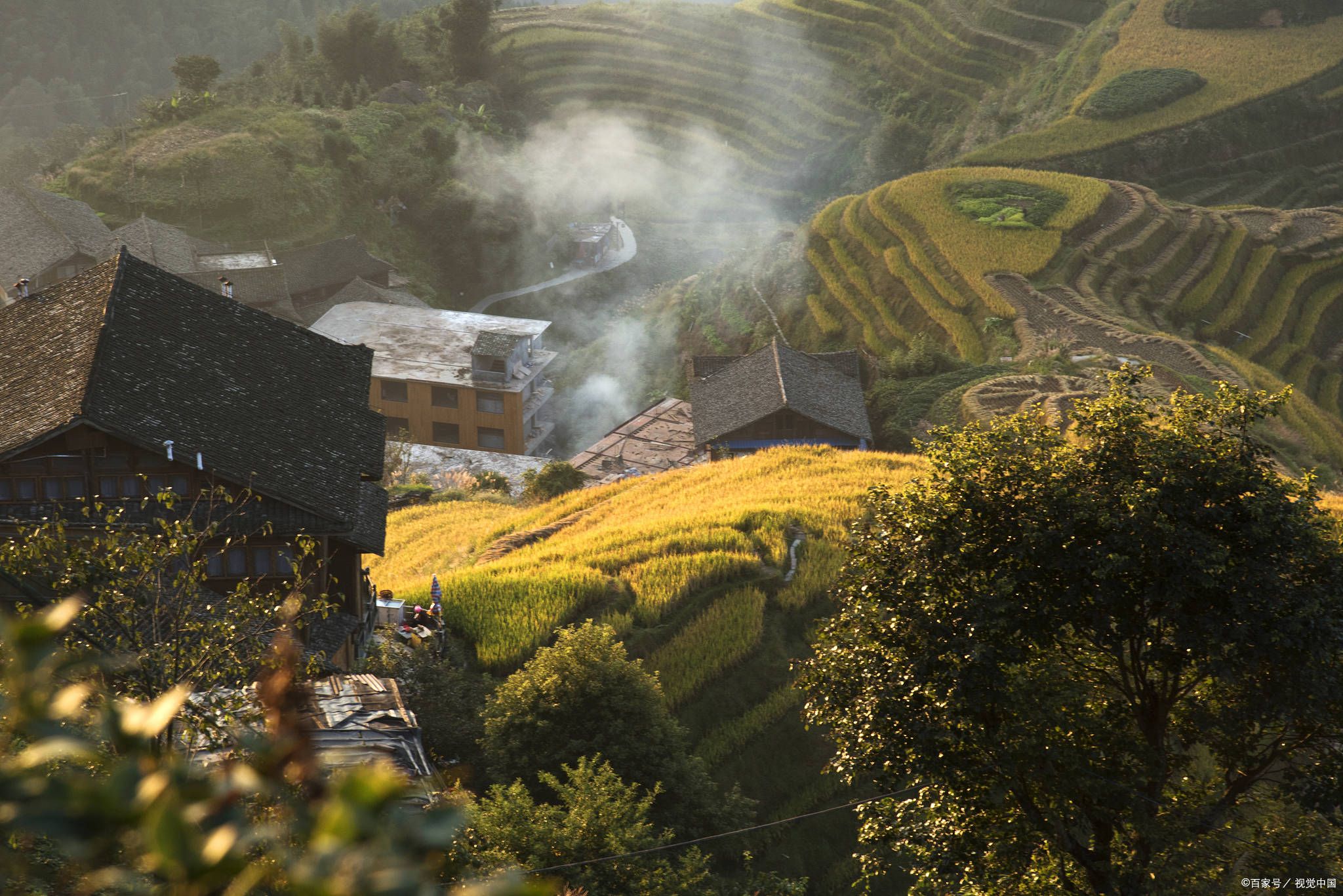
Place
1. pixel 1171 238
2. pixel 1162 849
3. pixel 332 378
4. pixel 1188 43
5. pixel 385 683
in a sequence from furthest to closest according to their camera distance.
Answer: pixel 1188 43 → pixel 1171 238 → pixel 332 378 → pixel 385 683 → pixel 1162 849

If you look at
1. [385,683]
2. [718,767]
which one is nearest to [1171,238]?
[718,767]

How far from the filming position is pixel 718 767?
67.9 feet

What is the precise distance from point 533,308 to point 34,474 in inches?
2489

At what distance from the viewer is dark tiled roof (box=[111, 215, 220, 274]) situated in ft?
209

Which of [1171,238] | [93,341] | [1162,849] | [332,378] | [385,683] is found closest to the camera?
[1162,849]

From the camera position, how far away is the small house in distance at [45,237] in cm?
6084

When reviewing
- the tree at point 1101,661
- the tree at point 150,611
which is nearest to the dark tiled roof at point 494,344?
the tree at point 150,611

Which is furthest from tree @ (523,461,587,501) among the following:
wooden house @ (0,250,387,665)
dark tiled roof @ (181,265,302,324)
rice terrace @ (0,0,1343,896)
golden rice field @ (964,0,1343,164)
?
golden rice field @ (964,0,1343,164)

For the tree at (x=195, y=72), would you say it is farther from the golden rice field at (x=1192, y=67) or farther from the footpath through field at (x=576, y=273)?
the golden rice field at (x=1192, y=67)

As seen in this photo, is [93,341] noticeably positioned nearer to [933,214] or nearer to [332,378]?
[332,378]

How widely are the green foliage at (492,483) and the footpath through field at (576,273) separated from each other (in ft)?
113

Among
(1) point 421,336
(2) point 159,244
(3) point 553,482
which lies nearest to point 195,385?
(3) point 553,482

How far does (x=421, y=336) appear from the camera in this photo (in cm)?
6062

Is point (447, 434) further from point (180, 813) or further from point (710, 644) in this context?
point (180, 813)
